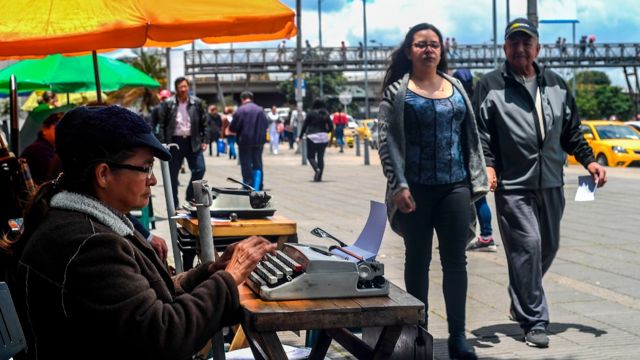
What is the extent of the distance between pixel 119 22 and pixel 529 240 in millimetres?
2808

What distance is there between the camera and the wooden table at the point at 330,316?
10.2ft

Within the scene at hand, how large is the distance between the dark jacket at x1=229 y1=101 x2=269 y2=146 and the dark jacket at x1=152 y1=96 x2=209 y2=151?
11.3 feet

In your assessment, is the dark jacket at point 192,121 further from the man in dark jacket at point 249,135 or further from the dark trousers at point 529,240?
the dark trousers at point 529,240

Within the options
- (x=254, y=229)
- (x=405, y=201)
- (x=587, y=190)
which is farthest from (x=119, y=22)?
(x=587, y=190)

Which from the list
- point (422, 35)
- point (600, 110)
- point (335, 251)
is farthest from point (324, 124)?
point (600, 110)

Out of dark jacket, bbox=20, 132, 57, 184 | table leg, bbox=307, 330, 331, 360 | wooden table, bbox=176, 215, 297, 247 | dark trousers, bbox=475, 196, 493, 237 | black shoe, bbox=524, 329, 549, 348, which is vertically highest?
dark jacket, bbox=20, 132, 57, 184

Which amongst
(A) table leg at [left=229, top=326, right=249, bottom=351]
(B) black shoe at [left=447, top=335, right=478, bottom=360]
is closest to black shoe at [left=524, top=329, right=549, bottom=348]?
(B) black shoe at [left=447, top=335, right=478, bottom=360]

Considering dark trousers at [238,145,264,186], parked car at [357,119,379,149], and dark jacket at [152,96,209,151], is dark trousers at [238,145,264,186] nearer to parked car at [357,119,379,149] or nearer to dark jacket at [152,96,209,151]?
dark jacket at [152,96,209,151]

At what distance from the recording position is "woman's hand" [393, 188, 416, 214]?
5348 millimetres

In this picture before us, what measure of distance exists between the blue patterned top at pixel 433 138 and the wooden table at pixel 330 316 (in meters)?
2.19

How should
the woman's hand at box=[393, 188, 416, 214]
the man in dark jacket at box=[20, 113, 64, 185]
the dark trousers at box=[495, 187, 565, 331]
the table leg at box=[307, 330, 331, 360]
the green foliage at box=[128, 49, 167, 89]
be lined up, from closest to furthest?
the table leg at box=[307, 330, 331, 360] < the woman's hand at box=[393, 188, 416, 214] < the dark trousers at box=[495, 187, 565, 331] < the man in dark jacket at box=[20, 113, 64, 185] < the green foliage at box=[128, 49, 167, 89]

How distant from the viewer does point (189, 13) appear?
16.2 feet

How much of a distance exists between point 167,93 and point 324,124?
10.5 feet

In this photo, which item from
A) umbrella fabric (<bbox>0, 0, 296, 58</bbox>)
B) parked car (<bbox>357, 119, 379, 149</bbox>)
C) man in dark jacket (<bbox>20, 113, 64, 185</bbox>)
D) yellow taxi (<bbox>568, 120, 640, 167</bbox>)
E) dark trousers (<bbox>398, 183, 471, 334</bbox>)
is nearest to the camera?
umbrella fabric (<bbox>0, 0, 296, 58</bbox>)
